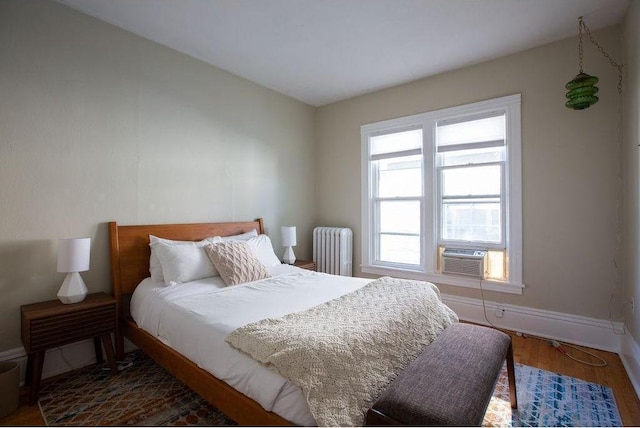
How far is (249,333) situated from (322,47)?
2596 mm

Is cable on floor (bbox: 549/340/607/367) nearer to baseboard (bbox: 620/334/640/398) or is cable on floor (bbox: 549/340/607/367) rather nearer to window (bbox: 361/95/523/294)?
baseboard (bbox: 620/334/640/398)

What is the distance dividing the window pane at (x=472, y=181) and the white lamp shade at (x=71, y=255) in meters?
3.37

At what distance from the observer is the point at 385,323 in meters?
1.67

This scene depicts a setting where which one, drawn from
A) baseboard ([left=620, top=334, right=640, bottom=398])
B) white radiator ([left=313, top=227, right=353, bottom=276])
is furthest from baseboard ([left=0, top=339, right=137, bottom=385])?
baseboard ([left=620, top=334, right=640, bottom=398])

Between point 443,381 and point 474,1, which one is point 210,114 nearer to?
point 474,1

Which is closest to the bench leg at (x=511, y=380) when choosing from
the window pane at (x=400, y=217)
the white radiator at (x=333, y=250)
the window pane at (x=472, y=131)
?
the window pane at (x=400, y=217)

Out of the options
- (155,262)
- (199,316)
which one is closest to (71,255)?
(155,262)

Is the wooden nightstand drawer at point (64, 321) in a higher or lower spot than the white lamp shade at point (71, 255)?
lower

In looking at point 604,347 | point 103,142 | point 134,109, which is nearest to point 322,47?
point 134,109

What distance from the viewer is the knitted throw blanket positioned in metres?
1.24

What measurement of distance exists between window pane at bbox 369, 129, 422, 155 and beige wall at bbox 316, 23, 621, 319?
49cm

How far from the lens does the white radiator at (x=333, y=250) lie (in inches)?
160

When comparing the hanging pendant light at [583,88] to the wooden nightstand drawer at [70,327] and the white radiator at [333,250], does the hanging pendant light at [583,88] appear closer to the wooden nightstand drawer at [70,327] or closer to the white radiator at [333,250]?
the white radiator at [333,250]

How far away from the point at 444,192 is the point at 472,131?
702mm
